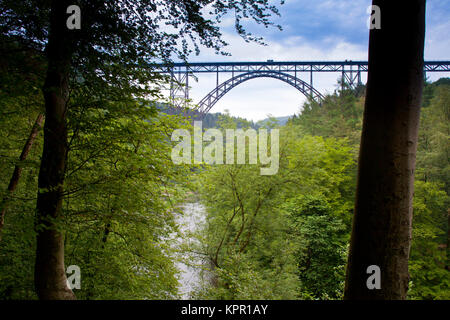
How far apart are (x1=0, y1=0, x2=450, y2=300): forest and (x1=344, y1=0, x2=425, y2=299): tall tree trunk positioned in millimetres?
37

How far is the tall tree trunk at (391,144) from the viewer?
178cm

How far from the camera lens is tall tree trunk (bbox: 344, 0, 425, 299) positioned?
1781mm

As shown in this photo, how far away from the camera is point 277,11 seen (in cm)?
302

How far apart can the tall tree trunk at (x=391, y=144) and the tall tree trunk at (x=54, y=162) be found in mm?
2971

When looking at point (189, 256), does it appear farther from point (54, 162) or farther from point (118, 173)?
point (54, 162)

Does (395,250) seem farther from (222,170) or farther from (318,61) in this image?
(318,61)

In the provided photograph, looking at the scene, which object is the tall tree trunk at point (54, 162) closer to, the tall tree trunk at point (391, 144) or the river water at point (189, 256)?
the river water at point (189, 256)

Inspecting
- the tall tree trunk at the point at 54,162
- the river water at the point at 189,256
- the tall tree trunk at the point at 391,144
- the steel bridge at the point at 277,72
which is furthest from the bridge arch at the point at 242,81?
the tall tree trunk at the point at 391,144

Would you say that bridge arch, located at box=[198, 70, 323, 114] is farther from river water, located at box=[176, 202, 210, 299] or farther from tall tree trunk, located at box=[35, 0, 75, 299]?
tall tree trunk, located at box=[35, 0, 75, 299]

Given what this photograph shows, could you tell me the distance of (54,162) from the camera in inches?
107

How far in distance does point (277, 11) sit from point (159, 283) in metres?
5.75

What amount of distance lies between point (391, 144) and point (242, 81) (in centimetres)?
2351
